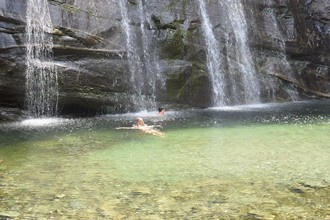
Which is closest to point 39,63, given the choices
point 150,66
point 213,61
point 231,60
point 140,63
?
point 140,63

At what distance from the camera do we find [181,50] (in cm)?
1858

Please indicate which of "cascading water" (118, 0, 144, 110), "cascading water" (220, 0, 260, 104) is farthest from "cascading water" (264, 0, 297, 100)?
"cascading water" (118, 0, 144, 110)

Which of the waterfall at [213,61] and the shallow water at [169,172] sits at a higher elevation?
the waterfall at [213,61]

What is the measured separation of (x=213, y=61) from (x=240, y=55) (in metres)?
1.92

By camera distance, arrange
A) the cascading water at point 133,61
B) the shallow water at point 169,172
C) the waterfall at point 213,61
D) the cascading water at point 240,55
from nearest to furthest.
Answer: the shallow water at point 169,172 → the cascading water at point 133,61 → the waterfall at point 213,61 → the cascading water at point 240,55

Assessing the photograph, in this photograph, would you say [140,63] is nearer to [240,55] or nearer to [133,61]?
[133,61]

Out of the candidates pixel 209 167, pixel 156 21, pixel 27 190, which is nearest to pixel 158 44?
pixel 156 21

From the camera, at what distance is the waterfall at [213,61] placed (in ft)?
63.5

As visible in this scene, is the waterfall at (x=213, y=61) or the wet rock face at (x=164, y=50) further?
the waterfall at (x=213, y=61)

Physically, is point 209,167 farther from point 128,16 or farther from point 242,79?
point 242,79

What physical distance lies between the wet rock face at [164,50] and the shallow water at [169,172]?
317cm

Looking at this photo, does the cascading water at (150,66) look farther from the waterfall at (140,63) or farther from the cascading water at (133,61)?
the cascading water at (133,61)

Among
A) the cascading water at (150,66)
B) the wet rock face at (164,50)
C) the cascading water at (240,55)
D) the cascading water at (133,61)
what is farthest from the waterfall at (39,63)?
the cascading water at (240,55)

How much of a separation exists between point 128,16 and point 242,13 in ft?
22.0
